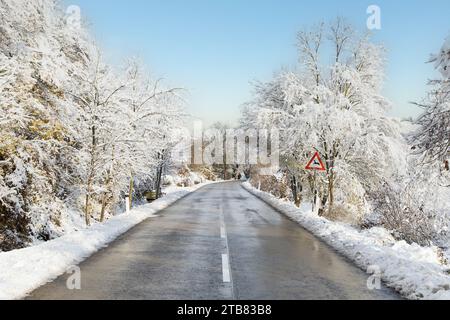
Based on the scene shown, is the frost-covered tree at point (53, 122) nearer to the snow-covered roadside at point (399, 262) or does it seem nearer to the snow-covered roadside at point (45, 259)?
the snow-covered roadside at point (45, 259)

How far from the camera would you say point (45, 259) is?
8992 millimetres

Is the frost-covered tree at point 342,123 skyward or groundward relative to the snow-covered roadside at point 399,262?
skyward

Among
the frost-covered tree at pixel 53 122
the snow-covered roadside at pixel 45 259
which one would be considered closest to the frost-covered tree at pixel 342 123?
the frost-covered tree at pixel 53 122

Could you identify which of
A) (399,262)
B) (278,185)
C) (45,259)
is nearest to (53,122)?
(45,259)

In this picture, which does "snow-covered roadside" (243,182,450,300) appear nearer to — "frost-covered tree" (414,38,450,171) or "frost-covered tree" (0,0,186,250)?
"frost-covered tree" (414,38,450,171)

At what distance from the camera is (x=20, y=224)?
14102 mm

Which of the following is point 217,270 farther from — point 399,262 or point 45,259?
point 399,262

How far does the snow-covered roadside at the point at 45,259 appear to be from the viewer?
719 centimetres

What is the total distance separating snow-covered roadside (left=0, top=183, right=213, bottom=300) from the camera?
7.19 metres

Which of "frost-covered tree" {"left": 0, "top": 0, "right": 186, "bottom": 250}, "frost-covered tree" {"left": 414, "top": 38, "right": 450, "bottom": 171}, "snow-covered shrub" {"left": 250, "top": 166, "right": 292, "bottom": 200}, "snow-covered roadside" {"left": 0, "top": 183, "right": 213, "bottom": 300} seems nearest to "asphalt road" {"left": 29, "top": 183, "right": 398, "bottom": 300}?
"snow-covered roadside" {"left": 0, "top": 183, "right": 213, "bottom": 300}

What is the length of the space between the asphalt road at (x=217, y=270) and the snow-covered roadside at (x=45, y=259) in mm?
314

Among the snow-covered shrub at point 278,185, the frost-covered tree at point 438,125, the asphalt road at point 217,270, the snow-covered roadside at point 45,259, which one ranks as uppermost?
the frost-covered tree at point 438,125
